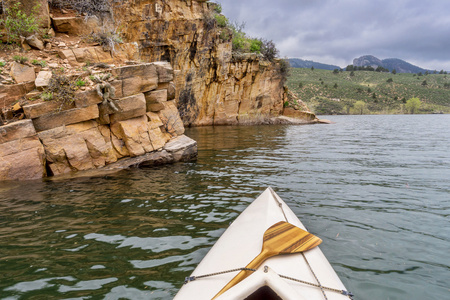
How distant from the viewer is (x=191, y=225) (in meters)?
4.48

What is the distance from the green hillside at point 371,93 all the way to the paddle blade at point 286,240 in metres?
57.0

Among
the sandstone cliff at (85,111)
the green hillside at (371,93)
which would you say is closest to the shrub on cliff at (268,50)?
the sandstone cliff at (85,111)

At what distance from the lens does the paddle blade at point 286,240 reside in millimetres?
2865

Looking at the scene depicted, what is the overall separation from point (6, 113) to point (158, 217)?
5.88m

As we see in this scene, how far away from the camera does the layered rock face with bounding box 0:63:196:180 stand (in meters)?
7.17

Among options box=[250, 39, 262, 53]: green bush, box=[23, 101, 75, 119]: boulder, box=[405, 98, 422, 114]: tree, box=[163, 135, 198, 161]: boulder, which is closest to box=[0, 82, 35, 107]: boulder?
box=[23, 101, 75, 119]: boulder

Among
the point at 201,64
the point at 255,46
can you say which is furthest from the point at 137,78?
the point at 255,46

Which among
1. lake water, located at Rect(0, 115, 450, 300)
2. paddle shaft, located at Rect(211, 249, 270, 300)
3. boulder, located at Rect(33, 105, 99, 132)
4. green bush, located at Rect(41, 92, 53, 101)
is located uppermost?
green bush, located at Rect(41, 92, 53, 101)

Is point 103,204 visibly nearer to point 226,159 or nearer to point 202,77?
point 226,159

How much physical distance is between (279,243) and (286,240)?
150 millimetres

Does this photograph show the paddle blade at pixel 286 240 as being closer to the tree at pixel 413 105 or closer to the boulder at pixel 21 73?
the boulder at pixel 21 73

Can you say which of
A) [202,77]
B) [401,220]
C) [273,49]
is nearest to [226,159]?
[401,220]

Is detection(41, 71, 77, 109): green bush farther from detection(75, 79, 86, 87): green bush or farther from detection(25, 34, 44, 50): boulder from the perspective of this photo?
detection(25, 34, 44, 50): boulder

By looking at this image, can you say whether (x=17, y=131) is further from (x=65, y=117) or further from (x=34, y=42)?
(x=34, y=42)
